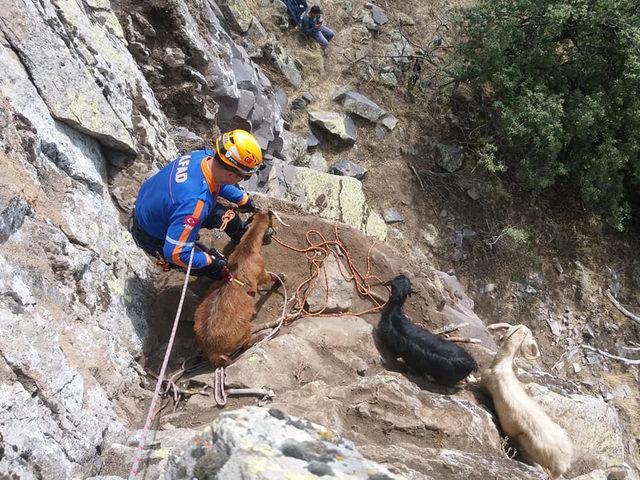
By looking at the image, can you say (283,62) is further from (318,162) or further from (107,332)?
(107,332)

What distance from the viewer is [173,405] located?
4715mm

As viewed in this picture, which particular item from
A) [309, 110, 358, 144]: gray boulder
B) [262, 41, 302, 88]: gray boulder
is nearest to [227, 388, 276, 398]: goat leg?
[309, 110, 358, 144]: gray boulder

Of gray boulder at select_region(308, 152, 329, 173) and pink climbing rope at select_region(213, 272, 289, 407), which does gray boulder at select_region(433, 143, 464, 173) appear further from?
pink climbing rope at select_region(213, 272, 289, 407)

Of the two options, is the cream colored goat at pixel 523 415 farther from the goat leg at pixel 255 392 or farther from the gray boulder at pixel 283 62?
the gray boulder at pixel 283 62

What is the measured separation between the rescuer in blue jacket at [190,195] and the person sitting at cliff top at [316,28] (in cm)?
944

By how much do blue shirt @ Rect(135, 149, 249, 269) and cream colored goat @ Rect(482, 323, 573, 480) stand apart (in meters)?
3.41

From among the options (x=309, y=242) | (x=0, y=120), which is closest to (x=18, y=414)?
(x=0, y=120)

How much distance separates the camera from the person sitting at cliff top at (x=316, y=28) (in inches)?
518

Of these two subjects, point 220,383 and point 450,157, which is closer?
point 220,383

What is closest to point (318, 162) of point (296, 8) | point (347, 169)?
point (347, 169)

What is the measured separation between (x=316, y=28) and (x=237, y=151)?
10.2m

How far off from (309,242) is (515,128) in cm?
707

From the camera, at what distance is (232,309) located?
509 cm

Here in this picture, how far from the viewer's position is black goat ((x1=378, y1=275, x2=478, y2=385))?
17.7 feet
